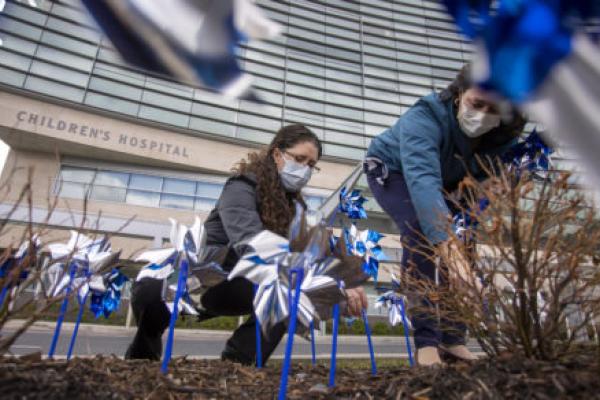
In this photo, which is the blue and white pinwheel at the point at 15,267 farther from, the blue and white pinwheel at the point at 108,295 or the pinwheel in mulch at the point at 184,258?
the blue and white pinwheel at the point at 108,295

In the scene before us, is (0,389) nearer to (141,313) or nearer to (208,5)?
(208,5)

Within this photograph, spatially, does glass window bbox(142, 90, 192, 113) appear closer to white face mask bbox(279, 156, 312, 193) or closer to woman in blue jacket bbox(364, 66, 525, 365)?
white face mask bbox(279, 156, 312, 193)

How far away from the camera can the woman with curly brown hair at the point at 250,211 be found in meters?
2.03

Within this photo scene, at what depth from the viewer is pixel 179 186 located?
61.6 feet

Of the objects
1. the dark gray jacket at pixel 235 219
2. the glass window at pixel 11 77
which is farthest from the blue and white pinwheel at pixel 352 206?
the glass window at pixel 11 77

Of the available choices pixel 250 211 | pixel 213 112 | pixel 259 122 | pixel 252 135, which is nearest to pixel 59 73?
pixel 213 112

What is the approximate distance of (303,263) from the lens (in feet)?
3.37

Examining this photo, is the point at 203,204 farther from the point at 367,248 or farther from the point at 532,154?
the point at 532,154

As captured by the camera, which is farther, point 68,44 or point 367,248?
point 68,44

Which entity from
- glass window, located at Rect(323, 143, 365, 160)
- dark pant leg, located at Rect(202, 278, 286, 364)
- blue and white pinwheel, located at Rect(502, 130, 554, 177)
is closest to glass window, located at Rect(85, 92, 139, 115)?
glass window, located at Rect(323, 143, 365, 160)

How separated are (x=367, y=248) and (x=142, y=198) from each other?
17.5 metres

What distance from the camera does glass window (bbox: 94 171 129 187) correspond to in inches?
713

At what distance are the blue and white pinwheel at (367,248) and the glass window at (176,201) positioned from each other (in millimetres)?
16987

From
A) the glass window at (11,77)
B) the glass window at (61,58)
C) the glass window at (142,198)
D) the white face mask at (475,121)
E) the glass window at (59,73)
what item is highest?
the glass window at (61,58)
